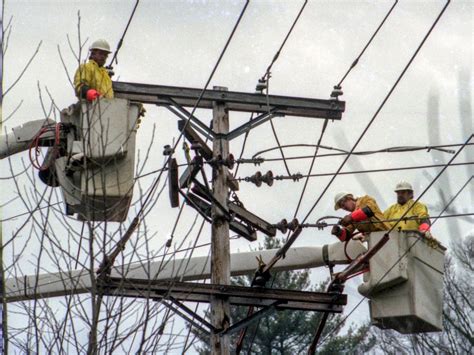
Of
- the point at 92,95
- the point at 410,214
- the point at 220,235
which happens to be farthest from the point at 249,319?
the point at 410,214

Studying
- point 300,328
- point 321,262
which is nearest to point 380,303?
point 321,262

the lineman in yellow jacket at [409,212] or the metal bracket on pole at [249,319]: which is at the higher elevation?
the lineman in yellow jacket at [409,212]

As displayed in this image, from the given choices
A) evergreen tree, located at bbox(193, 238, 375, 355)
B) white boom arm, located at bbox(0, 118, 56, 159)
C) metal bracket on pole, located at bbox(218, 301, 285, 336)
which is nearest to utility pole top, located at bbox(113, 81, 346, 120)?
white boom arm, located at bbox(0, 118, 56, 159)

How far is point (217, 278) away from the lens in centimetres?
1309

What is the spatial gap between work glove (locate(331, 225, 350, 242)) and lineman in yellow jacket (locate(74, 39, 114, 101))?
8.82 feet

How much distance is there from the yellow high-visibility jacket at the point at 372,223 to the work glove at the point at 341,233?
2.4 inches

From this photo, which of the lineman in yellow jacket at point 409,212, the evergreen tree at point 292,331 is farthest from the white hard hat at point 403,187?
the evergreen tree at point 292,331

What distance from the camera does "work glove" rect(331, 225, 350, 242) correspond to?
45.6 feet

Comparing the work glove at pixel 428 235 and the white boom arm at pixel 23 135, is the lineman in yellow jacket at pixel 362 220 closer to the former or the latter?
the work glove at pixel 428 235

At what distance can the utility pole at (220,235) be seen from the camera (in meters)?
12.8

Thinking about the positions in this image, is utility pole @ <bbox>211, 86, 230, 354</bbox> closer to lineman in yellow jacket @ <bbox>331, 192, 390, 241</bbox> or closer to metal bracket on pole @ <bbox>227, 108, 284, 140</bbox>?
metal bracket on pole @ <bbox>227, 108, 284, 140</bbox>

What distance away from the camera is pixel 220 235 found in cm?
1334

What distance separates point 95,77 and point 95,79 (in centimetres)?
5

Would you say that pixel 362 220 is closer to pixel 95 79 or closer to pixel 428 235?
pixel 428 235
